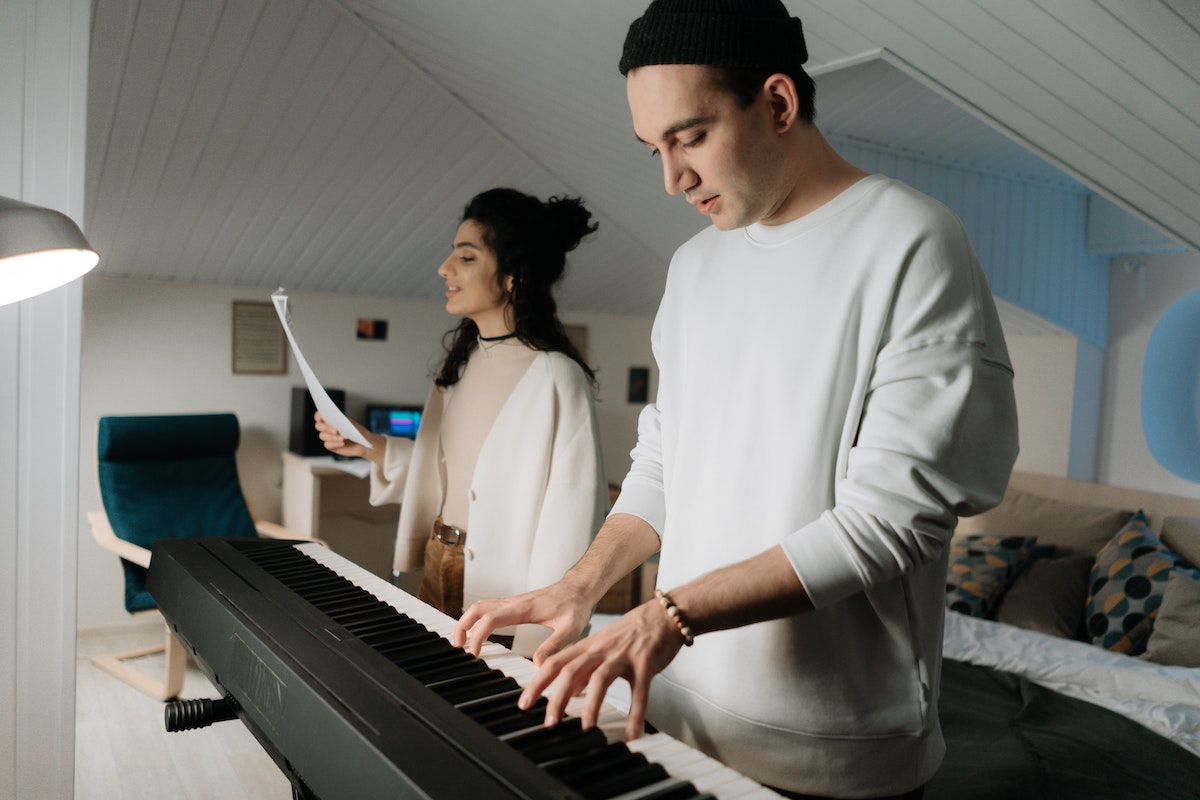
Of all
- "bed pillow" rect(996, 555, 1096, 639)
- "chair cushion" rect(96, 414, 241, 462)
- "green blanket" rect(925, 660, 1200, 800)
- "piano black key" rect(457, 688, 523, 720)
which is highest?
"piano black key" rect(457, 688, 523, 720)

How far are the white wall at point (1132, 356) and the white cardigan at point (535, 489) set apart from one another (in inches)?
110

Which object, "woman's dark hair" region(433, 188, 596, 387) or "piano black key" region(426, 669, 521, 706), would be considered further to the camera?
"woman's dark hair" region(433, 188, 596, 387)

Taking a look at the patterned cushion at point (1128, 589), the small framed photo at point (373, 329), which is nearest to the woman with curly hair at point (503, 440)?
the patterned cushion at point (1128, 589)

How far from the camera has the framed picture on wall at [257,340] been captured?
4.23m

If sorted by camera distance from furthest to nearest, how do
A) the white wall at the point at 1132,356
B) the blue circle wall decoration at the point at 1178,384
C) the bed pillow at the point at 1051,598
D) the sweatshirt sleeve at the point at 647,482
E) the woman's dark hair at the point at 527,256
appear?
1. the white wall at the point at 1132,356
2. the bed pillow at the point at 1051,598
3. the blue circle wall decoration at the point at 1178,384
4. the woman's dark hair at the point at 527,256
5. the sweatshirt sleeve at the point at 647,482

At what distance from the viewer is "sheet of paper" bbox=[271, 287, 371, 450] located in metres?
1.63

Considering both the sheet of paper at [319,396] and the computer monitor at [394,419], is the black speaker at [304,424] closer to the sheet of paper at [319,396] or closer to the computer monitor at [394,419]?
the computer monitor at [394,419]

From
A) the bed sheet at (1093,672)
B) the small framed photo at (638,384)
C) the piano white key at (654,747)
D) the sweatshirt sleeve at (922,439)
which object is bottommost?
the bed sheet at (1093,672)

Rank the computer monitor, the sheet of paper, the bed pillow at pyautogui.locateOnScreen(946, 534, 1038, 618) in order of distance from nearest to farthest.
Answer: the sheet of paper → the bed pillow at pyautogui.locateOnScreen(946, 534, 1038, 618) → the computer monitor

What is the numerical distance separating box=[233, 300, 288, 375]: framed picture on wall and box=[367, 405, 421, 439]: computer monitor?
0.49m

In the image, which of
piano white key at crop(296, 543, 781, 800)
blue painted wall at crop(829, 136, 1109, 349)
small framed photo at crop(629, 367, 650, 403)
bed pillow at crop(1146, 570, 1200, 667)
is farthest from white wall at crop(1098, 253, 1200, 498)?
piano white key at crop(296, 543, 781, 800)

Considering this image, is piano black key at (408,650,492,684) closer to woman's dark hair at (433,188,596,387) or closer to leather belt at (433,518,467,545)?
leather belt at (433,518,467,545)

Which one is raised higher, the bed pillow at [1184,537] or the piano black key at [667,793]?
the piano black key at [667,793]

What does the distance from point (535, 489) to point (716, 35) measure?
1034 millimetres
